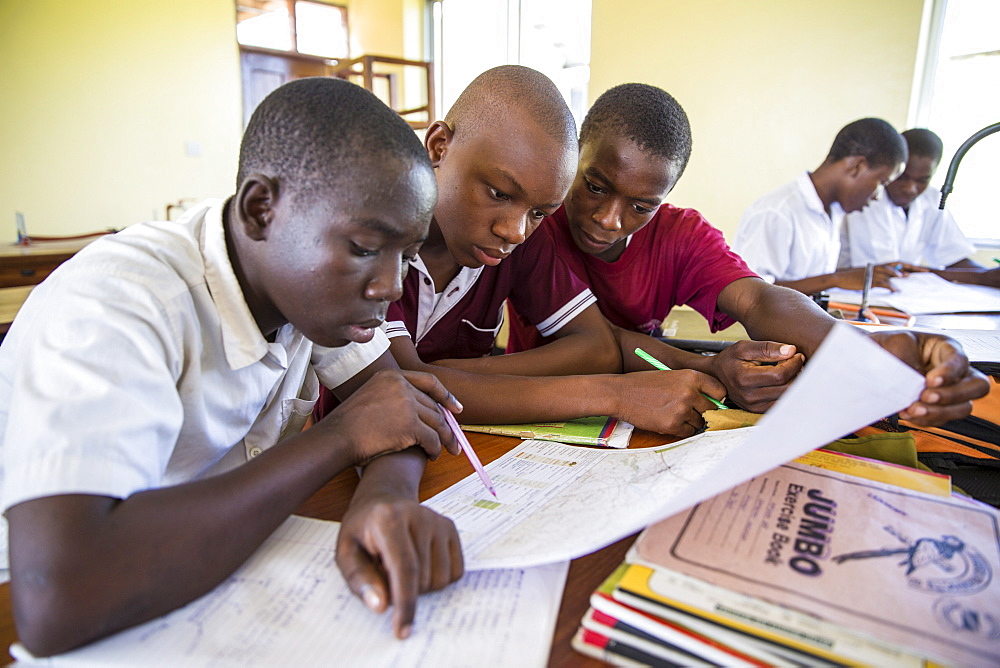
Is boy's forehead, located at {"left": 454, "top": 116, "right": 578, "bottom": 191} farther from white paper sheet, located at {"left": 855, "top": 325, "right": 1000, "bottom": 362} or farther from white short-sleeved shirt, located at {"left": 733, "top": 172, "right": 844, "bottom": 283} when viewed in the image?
white short-sleeved shirt, located at {"left": 733, "top": 172, "right": 844, "bottom": 283}

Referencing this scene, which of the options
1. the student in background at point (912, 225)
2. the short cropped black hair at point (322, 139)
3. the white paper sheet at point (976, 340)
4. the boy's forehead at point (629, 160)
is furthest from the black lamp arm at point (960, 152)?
the student in background at point (912, 225)

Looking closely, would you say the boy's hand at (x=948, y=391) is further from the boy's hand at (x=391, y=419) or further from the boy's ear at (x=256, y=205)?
the boy's ear at (x=256, y=205)

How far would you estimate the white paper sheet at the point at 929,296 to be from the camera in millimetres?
1823

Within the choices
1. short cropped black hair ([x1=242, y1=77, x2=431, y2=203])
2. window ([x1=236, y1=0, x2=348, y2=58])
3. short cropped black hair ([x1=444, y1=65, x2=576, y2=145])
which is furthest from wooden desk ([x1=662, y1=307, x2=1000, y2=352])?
window ([x1=236, y1=0, x2=348, y2=58])

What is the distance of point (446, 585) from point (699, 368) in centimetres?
72

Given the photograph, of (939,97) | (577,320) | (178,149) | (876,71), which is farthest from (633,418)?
(178,149)

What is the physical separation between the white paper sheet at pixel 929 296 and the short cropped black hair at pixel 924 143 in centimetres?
94

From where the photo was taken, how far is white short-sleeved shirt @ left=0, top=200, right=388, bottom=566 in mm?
481

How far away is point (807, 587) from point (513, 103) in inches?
33.1

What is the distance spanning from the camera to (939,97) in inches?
133

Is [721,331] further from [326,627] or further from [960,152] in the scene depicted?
[326,627]

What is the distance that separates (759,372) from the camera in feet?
3.06

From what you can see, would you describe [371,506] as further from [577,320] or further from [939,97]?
[939,97]

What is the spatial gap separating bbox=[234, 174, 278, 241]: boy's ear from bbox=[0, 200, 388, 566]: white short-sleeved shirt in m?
→ 0.05
